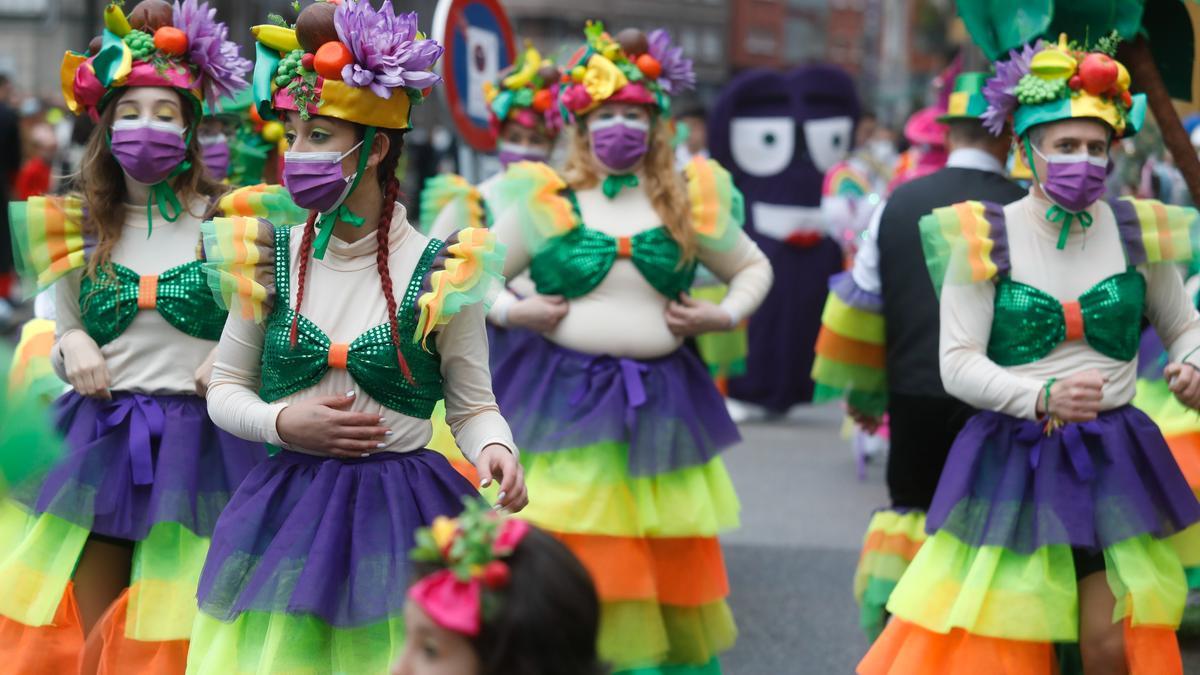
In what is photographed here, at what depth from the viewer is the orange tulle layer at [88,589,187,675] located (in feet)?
13.8

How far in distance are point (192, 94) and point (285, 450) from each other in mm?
1346

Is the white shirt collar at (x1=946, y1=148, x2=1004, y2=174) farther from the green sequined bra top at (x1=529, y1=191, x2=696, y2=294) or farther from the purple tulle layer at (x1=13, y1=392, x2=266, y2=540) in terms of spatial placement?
the purple tulle layer at (x1=13, y1=392, x2=266, y2=540)

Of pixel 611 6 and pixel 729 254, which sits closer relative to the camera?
pixel 729 254

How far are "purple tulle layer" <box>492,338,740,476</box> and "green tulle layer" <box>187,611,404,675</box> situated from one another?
6.21ft

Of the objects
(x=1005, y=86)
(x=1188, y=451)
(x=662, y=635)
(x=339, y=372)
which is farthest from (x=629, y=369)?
(x=1188, y=451)

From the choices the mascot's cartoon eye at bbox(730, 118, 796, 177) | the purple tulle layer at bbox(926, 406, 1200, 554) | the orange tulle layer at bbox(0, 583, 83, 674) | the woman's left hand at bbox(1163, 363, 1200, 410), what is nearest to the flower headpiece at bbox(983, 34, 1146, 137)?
the woman's left hand at bbox(1163, 363, 1200, 410)

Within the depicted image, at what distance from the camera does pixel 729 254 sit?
18.8 ft

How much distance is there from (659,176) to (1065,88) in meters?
1.65

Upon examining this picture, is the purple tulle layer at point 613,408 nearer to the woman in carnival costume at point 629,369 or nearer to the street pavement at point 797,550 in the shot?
the woman in carnival costume at point 629,369

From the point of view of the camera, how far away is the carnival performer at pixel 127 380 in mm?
4273

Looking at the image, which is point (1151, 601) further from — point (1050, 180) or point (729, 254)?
point (729, 254)

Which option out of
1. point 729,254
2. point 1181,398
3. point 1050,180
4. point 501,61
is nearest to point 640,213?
point 729,254

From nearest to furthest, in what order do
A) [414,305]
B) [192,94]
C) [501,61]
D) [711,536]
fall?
[414,305] → [192,94] → [711,536] → [501,61]

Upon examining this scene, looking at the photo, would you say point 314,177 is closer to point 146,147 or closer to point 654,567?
point 146,147
